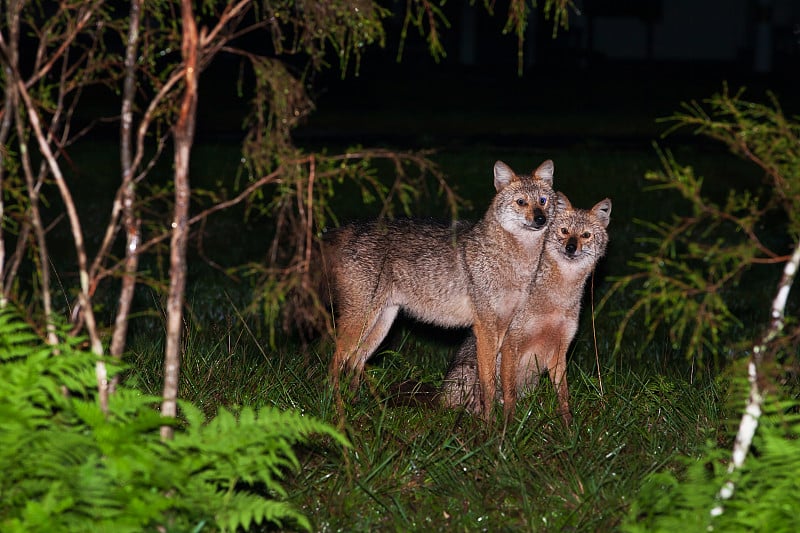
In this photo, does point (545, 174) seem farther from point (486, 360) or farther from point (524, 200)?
point (486, 360)

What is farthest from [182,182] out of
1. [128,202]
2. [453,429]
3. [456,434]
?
[453,429]

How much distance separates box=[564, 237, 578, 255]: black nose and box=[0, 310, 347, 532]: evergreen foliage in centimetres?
318

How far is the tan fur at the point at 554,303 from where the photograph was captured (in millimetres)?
7254

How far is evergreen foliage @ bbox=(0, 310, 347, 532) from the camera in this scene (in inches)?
159

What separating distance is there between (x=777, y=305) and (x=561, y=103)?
110 ft

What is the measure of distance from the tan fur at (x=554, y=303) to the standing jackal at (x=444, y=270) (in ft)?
0.38

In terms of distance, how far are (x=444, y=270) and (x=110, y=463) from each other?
3.89 m

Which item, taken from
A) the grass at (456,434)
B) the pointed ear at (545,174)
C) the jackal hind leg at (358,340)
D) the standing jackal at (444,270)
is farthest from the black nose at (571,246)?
the jackal hind leg at (358,340)

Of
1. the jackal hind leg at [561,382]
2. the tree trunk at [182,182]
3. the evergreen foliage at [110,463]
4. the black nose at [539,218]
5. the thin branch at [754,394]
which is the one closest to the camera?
the evergreen foliage at [110,463]

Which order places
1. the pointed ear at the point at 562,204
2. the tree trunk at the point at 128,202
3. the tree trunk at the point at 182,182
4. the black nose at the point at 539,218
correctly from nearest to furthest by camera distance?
the tree trunk at the point at 182,182, the tree trunk at the point at 128,202, the black nose at the point at 539,218, the pointed ear at the point at 562,204

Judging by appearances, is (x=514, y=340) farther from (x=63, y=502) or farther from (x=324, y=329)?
(x=63, y=502)

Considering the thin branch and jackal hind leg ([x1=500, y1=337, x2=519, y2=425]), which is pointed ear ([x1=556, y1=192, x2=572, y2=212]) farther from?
the thin branch

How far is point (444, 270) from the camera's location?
24.9 feet

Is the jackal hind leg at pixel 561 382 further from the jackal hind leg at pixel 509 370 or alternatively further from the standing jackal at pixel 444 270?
the standing jackal at pixel 444 270
